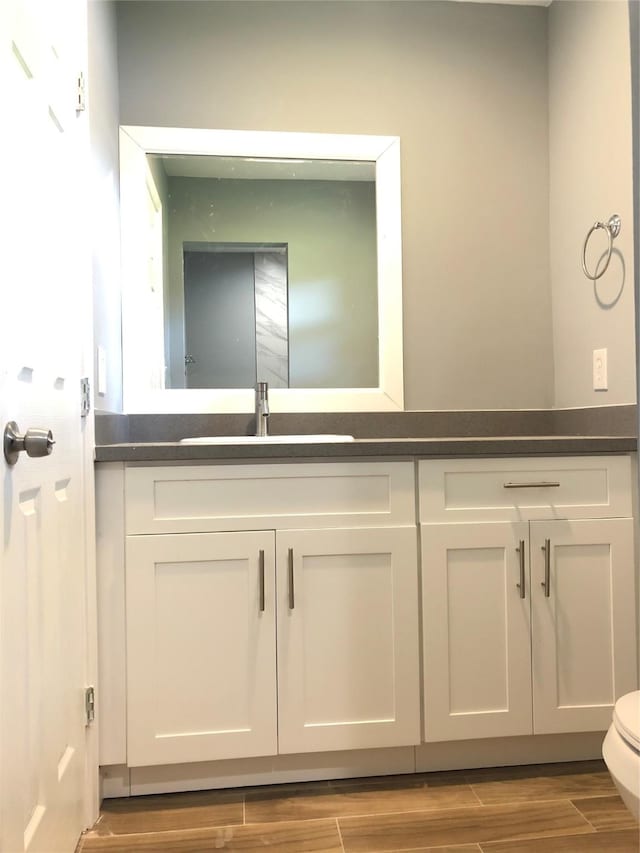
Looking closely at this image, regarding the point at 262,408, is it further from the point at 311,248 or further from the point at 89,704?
the point at 89,704

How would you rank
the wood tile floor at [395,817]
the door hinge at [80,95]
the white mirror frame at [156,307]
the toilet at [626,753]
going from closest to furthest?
the toilet at [626,753], the wood tile floor at [395,817], the door hinge at [80,95], the white mirror frame at [156,307]

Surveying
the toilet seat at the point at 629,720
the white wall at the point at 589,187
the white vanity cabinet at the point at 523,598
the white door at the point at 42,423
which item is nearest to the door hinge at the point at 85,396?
the white door at the point at 42,423

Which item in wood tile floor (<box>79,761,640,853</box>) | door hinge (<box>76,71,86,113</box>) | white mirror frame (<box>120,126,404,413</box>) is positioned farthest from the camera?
white mirror frame (<box>120,126,404,413</box>)

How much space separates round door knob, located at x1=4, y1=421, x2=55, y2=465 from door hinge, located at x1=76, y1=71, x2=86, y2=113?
0.94m

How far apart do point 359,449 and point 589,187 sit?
1230 mm

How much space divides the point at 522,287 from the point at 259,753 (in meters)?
Answer: 1.76

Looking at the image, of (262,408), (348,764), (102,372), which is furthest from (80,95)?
(348,764)

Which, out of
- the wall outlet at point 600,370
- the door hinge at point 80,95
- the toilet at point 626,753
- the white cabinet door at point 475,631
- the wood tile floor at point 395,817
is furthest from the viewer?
the wall outlet at point 600,370

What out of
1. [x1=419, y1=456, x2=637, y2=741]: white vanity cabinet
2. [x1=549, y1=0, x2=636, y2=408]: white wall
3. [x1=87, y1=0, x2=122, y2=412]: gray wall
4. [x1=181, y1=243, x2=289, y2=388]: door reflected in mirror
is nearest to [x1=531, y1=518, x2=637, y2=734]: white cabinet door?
[x1=419, y1=456, x2=637, y2=741]: white vanity cabinet

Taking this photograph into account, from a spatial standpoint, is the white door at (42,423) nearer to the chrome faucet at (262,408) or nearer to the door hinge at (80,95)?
the door hinge at (80,95)

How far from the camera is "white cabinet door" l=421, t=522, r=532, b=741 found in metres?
1.65

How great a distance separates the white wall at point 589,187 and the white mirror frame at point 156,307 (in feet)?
1.91

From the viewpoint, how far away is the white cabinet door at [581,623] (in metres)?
1.69

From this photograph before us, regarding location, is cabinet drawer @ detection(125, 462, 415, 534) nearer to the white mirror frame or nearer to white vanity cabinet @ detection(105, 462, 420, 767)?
white vanity cabinet @ detection(105, 462, 420, 767)
